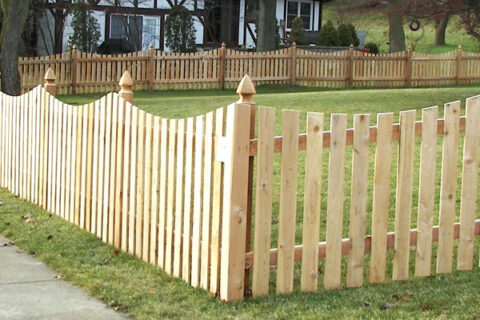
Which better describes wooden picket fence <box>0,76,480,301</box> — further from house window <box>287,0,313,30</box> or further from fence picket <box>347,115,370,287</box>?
house window <box>287,0,313,30</box>

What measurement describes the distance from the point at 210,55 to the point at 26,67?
5744 mm

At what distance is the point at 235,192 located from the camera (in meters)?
6.42

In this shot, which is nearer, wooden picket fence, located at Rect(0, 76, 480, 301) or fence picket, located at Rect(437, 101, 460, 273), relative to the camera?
wooden picket fence, located at Rect(0, 76, 480, 301)

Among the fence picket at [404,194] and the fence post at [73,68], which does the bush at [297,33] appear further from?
the fence picket at [404,194]

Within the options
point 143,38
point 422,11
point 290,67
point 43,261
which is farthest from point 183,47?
point 43,261

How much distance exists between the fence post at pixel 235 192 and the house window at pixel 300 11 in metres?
40.8

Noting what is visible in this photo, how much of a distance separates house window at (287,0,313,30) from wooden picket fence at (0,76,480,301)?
1528 inches

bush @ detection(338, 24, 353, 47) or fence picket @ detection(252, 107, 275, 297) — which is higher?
bush @ detection(338, 24, 353, 47)

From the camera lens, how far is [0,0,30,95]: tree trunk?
22328 millimetres

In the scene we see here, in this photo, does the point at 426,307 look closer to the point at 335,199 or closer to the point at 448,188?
the point at 335,199

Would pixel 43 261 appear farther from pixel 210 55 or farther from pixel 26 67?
pixel 210 55

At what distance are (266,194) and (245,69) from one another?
22.1 meters

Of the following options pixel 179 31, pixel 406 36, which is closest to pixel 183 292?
pixel 179 31

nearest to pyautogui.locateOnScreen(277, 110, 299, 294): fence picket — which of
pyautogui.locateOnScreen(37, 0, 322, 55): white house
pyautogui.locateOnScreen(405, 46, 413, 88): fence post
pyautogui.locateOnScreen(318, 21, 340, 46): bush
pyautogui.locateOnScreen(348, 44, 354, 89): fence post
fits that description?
pyautogui.locateOnScreen(348, 44, 354, 89): fence post
